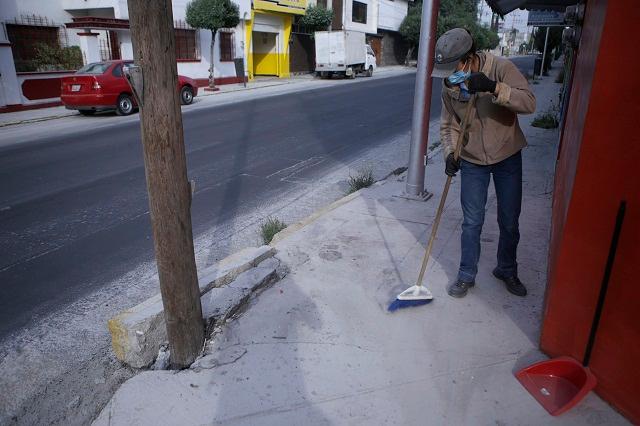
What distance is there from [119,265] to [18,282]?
835mm

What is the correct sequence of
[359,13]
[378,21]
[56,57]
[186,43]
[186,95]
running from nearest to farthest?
[186,95], [56,57], [186,43], [359,13], [378,21]

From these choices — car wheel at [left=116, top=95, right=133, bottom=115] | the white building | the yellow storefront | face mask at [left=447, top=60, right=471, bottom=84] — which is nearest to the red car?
car wheel at [left=116, top=95, right=133, bottom=115]

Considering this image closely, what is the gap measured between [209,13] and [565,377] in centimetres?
2035

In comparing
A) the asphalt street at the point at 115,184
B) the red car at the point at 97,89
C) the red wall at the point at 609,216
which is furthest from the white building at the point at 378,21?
the red wall at the point at 609,216

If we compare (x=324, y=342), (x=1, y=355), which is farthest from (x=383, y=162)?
(x=1, y=355)

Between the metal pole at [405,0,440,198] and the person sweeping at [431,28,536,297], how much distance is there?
2.22m

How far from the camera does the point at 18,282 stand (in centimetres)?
430

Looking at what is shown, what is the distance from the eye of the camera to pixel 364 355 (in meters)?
3.00

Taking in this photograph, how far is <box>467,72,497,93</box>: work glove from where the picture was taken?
2945mm

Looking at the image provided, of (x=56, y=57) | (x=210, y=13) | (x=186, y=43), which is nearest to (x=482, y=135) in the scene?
(x=56, y=57)

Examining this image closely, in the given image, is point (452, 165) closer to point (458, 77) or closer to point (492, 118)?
point (492, 118)

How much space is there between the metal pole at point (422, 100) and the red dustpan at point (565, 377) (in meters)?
3.41

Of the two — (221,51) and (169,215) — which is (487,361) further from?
(221,51)

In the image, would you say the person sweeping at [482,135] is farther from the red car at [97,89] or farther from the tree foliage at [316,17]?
the tree foliage at [316,17]
